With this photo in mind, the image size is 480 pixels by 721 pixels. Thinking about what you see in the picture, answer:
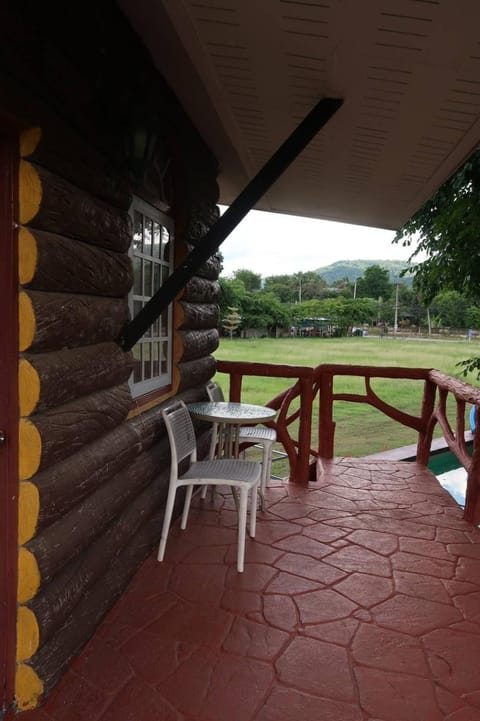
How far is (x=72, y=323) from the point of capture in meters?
1.83

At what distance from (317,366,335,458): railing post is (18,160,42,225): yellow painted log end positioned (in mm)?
3776

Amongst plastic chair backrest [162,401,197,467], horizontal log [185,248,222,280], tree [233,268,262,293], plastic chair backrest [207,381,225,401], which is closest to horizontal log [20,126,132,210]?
plastic chair backrest [162,401,197,467]

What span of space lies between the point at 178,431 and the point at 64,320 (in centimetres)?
135

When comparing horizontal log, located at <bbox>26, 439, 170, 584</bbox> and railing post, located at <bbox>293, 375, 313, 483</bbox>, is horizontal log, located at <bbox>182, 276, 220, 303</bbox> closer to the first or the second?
railing post, located at <bbox>293, 375, 313, 483</bbox>

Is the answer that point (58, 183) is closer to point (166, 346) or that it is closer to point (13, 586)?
point (13, 586)

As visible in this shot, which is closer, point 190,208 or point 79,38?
point 79,38

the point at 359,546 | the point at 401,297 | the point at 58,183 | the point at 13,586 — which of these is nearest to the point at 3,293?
the point at 58,183

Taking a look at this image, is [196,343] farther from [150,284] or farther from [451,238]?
[451,238]

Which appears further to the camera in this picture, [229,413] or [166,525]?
[229,413]

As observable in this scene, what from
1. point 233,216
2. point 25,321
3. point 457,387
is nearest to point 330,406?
point 457,387

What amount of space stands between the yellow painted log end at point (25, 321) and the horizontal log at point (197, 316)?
199 centimetres

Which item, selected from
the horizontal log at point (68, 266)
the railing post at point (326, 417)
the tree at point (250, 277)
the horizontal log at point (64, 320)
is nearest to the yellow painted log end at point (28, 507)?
the horizontal log at point (64, 320)

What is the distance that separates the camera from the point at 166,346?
11.5ft

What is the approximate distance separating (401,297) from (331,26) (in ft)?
167
